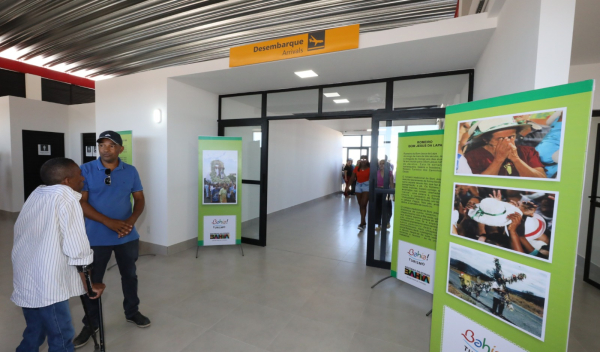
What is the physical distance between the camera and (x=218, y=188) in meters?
4.66

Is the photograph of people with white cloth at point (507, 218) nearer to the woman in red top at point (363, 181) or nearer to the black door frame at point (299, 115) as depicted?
the black door frame at point (299, 115)

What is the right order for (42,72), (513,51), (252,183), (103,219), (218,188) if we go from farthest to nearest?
(42,72) → (252,183) → (218,188) → (103,219) → (513,51)

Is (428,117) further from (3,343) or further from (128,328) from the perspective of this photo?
(3,343)

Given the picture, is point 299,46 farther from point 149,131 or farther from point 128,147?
point 128,147

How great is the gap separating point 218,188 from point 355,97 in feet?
8.87

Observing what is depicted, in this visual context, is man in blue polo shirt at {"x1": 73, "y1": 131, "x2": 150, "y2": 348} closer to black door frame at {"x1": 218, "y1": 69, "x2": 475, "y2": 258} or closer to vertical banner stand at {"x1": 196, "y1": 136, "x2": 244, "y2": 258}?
vertical banner stand at {"x1": 196, "y1": 136, "x2": 244, "y2": 258}

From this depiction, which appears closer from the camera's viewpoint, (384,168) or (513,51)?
(513,51)

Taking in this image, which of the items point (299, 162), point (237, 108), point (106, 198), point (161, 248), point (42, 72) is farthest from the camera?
point (299, 162)

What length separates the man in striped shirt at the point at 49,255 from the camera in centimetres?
159

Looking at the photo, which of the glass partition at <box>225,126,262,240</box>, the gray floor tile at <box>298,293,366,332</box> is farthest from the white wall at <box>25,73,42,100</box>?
the gray floor tile at <box>298,293,366,332</box>

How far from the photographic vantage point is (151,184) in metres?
4.57

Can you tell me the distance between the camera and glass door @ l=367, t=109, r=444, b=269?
3889 millimetres

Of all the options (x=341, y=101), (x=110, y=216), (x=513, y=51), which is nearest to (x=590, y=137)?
(x=513, y=51)

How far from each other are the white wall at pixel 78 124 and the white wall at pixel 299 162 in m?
5.07
